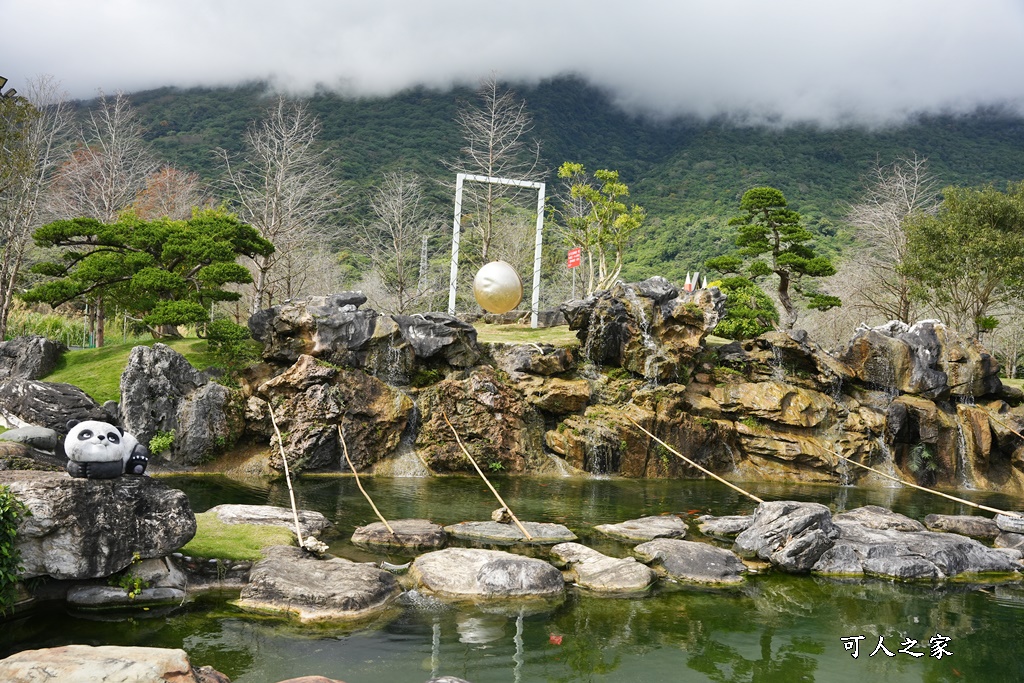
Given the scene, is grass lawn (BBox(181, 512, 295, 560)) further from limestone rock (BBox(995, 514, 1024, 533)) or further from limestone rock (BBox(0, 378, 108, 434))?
limestone rock (BBox(995, 514, 1024, 533))

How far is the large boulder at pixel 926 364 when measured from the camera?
831 inches

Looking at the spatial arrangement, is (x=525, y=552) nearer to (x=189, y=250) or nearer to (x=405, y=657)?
(x=405, y=657)

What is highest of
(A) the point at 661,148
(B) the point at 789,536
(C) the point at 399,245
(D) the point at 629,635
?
(A) the point at 661,148

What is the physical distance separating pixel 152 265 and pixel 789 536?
58.6ft

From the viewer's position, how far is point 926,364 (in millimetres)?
21172

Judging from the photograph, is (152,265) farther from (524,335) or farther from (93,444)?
(93,444)

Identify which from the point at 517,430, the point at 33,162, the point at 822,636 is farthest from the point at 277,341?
the point at 822,636

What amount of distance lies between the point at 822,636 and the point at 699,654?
1702 millimetres

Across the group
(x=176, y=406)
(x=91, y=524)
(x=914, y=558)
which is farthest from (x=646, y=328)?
(x=91, y=524)

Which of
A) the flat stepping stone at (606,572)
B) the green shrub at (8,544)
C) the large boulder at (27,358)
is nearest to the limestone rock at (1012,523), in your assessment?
the flat stepping stone at (606,572)

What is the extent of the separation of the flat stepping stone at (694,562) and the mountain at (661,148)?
1564 inches

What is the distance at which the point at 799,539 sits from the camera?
10.6m

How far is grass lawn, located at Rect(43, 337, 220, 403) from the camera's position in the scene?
57.7 ft

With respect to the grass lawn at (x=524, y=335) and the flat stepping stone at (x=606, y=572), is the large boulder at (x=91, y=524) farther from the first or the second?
the grass lawn at (x=524, y=335)
